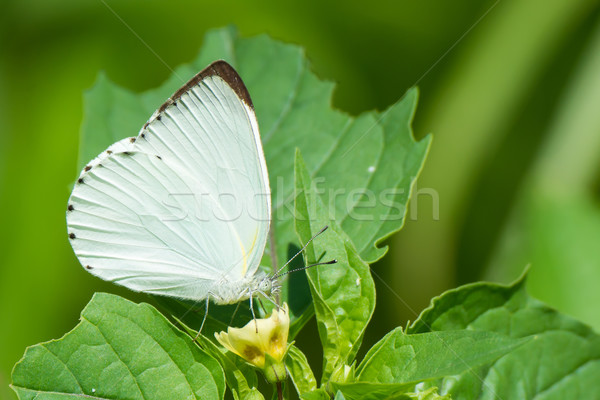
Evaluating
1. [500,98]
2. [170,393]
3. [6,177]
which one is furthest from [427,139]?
[6,177]

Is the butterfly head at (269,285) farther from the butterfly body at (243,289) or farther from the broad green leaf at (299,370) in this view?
the broad green leaf at (299,370)

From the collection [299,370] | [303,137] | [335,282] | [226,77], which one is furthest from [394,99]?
[299,370]

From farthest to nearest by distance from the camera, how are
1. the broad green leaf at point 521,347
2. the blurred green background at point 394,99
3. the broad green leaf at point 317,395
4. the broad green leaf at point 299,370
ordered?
the blurred green background at point 394,99 → the broad green leaf at point 521,347 → the broad green leaf at point 299,370 → the broad green leaf at point 317,395

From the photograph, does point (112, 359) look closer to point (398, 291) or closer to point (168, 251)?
point (168, 251)

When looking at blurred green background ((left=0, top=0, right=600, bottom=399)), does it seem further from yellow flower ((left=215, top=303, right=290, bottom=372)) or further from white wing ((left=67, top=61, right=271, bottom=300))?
yellow flower ((left=215, top=303, right=290, bottom=372))

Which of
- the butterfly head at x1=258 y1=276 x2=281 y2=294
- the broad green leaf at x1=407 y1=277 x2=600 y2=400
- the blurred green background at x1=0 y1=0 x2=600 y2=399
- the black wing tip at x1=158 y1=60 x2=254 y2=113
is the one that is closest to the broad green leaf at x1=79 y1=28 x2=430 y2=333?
the butterfly head at x1=258 y1=276 x2=281 y2=294

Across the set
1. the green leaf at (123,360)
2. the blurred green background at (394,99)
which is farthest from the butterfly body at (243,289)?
the blurred green background at (394,99)
